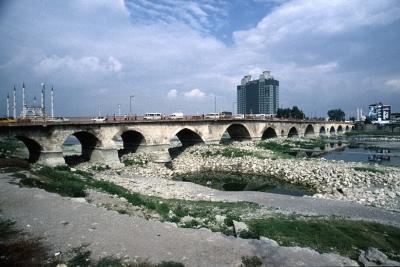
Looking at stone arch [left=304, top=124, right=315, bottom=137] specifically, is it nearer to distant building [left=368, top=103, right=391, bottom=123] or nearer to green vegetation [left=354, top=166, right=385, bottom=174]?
green vegetation [left=354, top=166, right=385, bottom=174]

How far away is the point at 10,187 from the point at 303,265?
50.2 ft

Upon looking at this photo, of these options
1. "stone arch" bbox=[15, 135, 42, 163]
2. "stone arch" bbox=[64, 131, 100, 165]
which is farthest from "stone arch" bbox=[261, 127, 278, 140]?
"stone arch" bbox=[15, 135, 42, 163]

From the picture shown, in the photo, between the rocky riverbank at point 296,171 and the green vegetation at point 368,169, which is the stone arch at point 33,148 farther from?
the green vegetation at point 368,169

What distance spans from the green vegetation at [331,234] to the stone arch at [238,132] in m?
45.7

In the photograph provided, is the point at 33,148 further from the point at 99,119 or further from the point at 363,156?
the point at 363,156

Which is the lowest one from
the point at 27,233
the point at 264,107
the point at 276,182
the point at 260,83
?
the point at 276,182

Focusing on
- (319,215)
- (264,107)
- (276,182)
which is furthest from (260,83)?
(319,215)

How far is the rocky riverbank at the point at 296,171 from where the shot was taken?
78.8 feet

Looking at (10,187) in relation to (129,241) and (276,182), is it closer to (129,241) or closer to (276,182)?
(129,241)

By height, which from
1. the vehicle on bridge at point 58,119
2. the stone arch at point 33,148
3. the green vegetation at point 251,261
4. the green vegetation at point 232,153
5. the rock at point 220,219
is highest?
the vehicle on bridge at point 58,119

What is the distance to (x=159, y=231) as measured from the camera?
38.0 ft

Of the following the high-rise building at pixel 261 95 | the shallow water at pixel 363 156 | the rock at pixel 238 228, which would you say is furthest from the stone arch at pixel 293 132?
the rock at pixel 238 228

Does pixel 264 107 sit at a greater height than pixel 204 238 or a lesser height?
greater

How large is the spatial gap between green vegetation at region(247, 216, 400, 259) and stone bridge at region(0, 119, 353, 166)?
1020 inches
